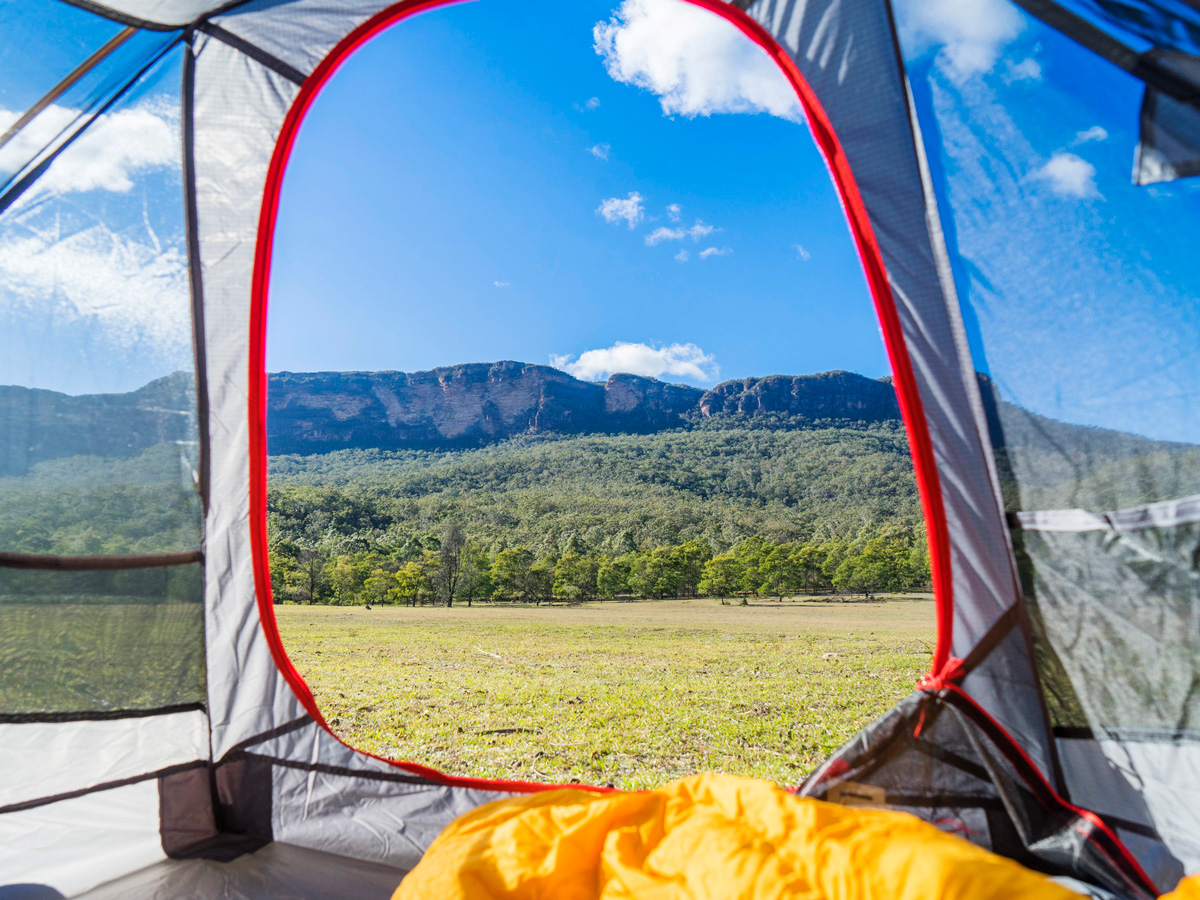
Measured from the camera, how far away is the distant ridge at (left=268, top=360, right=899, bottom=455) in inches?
2114

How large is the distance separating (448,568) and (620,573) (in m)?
7.13

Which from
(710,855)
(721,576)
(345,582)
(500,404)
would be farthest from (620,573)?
(500,404)

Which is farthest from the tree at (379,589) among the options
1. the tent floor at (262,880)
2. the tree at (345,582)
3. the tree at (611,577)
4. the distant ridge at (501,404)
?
the distant ridge at (501,404)

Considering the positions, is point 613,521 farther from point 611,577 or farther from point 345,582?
point 345,582

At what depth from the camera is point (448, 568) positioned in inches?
1064

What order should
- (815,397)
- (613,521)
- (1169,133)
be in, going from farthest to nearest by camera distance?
1. (815,397)
2. (613,521)
3. (1169,133)

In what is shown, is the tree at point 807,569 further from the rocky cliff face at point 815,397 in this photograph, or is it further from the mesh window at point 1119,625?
the rocky cliff face at point 815,397

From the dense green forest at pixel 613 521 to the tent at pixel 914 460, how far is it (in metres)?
23.8

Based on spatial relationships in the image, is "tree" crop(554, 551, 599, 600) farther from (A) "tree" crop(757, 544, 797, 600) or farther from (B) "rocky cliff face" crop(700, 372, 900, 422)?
(B) "rocky cliff face" crop(700, 372, 900, 422)

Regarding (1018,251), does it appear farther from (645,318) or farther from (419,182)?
(645,318)

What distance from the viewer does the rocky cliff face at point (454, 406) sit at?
54656mm

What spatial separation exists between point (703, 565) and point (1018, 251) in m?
25.5

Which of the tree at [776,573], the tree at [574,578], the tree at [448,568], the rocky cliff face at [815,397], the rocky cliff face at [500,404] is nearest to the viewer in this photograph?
the tree at [776,573]

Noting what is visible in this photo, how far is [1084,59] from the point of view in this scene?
1205 millimetres
